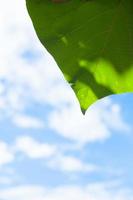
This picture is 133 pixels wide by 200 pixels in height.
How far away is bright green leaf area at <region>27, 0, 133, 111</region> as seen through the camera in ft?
3.92

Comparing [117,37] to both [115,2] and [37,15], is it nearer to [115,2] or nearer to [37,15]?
[115,2]

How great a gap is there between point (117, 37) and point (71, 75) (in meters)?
0.14

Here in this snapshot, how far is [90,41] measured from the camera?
122cm

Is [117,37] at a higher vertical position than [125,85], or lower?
higher

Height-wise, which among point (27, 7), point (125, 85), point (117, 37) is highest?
point (27, 7)

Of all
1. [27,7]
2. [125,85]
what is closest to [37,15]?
[27,7]

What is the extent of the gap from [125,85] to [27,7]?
280mm

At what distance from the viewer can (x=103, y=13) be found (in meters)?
1.22

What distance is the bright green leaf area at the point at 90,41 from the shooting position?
1196 millimetres

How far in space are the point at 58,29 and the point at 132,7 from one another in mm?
174

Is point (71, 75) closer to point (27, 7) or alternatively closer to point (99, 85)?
point (99, 85)

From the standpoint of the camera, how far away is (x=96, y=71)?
4.05ft

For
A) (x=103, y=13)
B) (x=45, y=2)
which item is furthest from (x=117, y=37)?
(x=45, y=2)

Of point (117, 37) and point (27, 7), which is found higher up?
point (27, 7)
